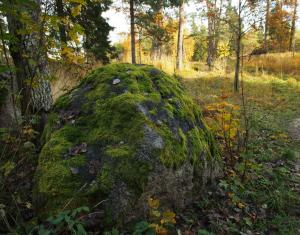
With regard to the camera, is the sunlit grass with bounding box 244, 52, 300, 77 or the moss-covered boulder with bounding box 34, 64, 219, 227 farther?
the sunlit grass with bounding box 244, 52, 300, 77

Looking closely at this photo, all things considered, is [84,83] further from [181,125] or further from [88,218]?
[88,218]

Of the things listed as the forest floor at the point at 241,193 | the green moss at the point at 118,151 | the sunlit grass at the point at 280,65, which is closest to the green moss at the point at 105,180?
the green moss at the point at 118,151

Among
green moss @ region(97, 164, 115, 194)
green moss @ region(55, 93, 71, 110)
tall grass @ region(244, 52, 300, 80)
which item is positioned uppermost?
tall grass @ region(244, 52, 300, 80)

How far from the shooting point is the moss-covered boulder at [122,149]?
2123 millimetres

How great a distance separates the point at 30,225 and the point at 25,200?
1.75 ft

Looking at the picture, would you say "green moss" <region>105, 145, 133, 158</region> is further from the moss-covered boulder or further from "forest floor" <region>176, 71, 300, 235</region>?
→ "forest floor" <region>176, 71, 300, 235</region>

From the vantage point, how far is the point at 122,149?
2365mm

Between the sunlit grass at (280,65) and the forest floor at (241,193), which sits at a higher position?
the sunlit grass at (280,65)

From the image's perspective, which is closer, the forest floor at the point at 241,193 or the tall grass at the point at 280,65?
the forest floor at the point at 241,193

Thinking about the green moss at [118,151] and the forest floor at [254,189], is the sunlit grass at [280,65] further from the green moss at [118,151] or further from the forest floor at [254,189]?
the green moss at [118,151]

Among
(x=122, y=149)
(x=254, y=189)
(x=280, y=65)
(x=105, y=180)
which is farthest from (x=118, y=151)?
(x=280, y=65)

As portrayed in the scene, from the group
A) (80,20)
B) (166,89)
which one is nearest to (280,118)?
(166,89)

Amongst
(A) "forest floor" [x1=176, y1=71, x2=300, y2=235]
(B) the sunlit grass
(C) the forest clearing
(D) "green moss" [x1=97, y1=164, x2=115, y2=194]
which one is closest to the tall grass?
(B) the sunlit grass

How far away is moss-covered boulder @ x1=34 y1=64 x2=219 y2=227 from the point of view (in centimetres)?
212
